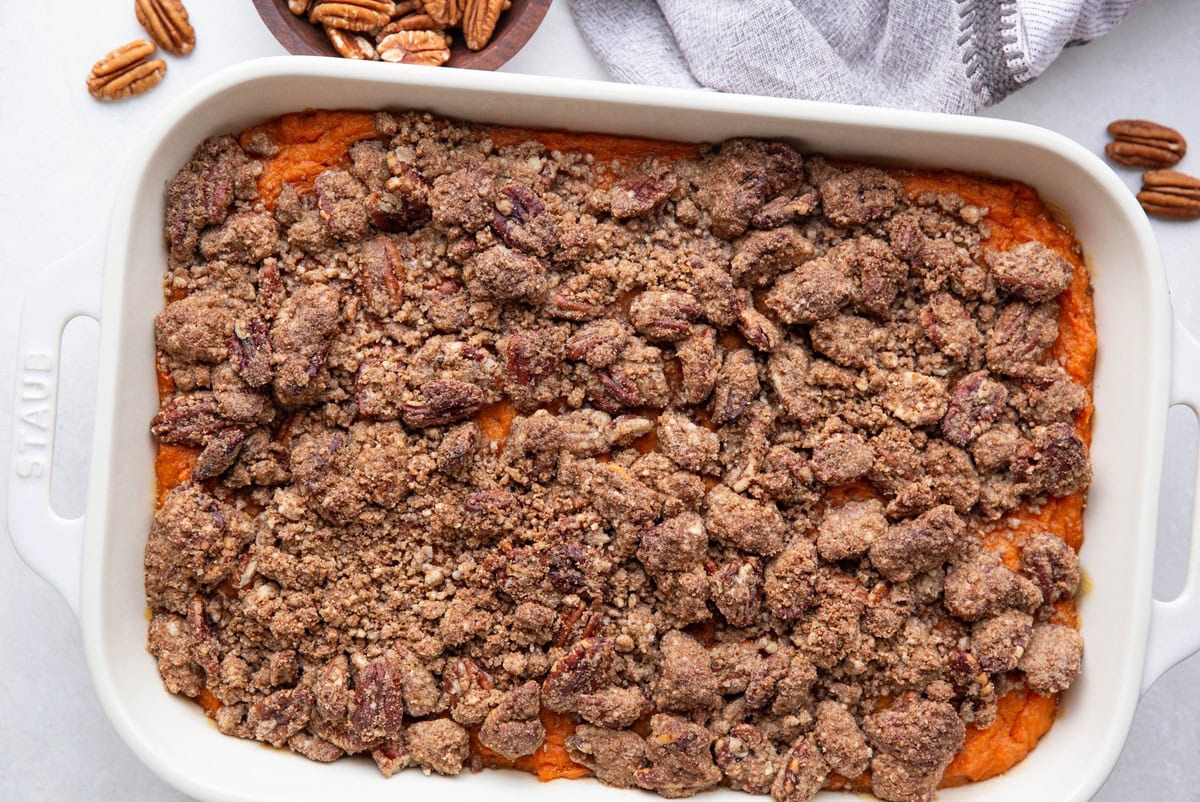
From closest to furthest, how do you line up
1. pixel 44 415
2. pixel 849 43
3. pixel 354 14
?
pixel 44 415 < pixel 354 14 < pixel 849 43

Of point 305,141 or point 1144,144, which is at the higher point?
point 305,141

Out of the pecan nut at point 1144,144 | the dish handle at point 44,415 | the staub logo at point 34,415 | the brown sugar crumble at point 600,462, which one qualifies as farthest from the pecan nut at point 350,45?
the pecan nut at point 1144,144

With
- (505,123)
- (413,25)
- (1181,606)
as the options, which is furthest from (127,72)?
(1181,606)

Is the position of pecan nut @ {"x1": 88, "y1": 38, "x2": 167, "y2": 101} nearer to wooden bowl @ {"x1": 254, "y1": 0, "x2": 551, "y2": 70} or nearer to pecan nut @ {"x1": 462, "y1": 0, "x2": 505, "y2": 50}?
wooden bowl @ {"x1": 254, "y1": 0, "x2": 551, "y2": 70}

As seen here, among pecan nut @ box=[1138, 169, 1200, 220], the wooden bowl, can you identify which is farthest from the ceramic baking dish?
pecan nut @ box=[1138, 169, 1200, 220]

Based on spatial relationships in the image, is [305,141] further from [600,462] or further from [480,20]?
[600,462]

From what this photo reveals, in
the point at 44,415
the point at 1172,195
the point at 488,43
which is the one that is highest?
the point at 488,43

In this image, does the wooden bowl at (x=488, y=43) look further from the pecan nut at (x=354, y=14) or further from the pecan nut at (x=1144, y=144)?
the pecan nut at (x=1144, y=144)
